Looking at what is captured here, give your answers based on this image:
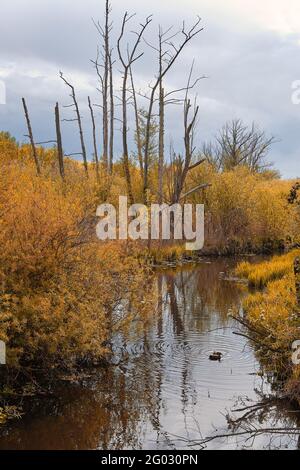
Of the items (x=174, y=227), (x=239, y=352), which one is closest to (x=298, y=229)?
(x=239, y=352)

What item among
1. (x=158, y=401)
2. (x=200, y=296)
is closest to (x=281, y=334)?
(x=158, y=401)

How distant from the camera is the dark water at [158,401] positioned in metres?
6.65

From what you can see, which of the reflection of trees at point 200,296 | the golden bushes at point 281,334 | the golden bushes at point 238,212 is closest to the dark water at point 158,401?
the golden bushes at point 281,334

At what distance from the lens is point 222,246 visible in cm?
2498

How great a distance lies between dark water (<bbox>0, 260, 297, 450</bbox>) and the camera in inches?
262

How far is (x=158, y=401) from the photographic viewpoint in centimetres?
773

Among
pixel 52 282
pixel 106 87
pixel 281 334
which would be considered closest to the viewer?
pixel 281 334

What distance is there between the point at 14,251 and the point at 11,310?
815 mm

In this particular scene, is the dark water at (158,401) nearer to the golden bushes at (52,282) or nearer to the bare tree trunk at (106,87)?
the golden bushes at (52,282)

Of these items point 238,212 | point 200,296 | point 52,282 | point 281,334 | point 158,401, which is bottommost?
point 158,401

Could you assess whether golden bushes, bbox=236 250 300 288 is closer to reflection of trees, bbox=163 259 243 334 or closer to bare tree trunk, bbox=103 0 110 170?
reflection of trees, bbox=163 259 243 334

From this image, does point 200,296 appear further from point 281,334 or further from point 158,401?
point 158,401
